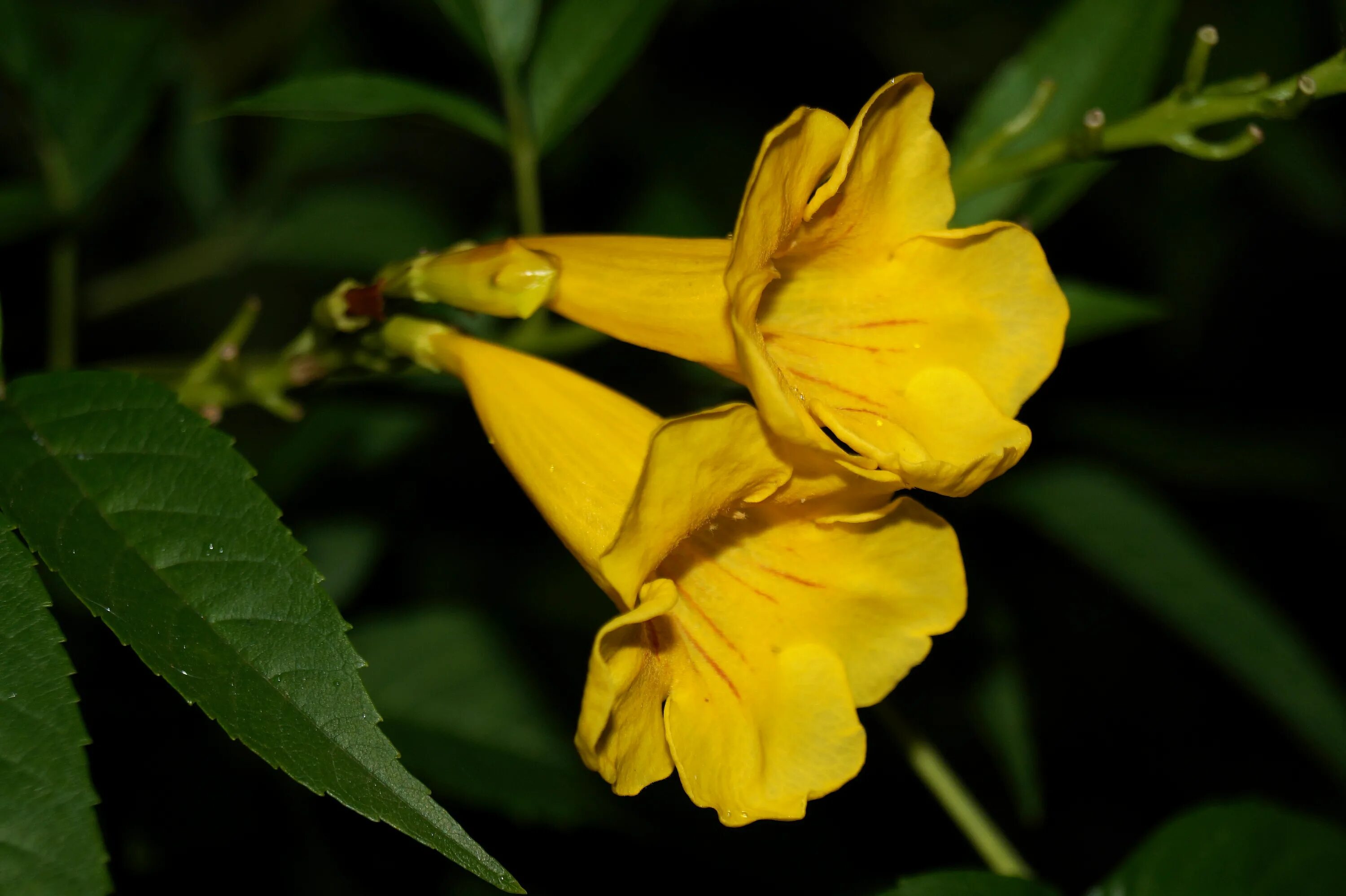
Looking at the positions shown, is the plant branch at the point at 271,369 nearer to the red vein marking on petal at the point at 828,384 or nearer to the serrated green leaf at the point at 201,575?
the serrated green leaf at the point at 201,575

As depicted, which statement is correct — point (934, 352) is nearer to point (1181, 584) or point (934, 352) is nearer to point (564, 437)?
point (564, 437)

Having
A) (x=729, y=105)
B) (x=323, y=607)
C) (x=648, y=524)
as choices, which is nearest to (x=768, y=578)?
(x=648, y=524)

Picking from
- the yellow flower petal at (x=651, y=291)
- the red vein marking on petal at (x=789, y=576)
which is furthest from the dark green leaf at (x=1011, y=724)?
the yellow flower petal at (x=651, y=291)

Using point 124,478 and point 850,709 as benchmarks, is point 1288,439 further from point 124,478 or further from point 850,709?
point 124,478

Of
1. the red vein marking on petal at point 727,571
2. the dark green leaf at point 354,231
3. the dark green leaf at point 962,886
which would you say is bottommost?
the dark green leaf at point 962,886

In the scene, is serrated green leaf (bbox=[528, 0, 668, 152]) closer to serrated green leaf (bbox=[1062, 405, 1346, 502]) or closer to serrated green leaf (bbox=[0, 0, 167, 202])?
serrated green leaf (bbox=[0, 0, 167, 202])
